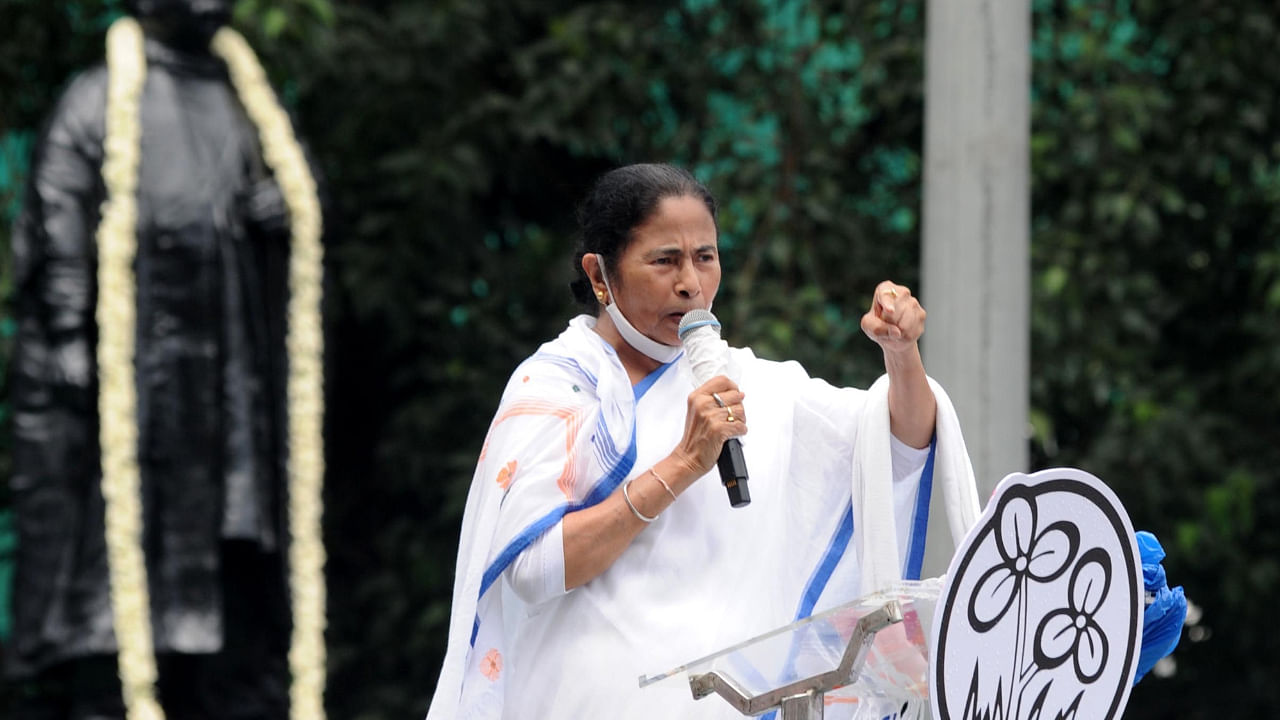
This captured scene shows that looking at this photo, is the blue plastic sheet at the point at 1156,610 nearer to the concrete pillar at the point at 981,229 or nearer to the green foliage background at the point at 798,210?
the concrete pillar at the point at 981,229

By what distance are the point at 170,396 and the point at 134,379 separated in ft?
0.39

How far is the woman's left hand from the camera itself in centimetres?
260

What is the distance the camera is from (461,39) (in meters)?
7.10

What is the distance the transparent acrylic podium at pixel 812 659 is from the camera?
2.34m

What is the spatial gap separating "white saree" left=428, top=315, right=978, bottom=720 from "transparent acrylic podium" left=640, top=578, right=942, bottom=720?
0.53 ft

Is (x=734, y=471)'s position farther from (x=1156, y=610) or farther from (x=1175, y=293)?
(x=1175, y=293)

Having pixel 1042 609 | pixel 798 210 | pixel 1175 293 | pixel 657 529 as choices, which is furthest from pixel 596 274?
pixel 1175 293

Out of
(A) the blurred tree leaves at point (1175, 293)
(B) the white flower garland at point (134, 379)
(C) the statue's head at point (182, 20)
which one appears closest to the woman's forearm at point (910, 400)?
(B) the white flower garland at point (134, 379)

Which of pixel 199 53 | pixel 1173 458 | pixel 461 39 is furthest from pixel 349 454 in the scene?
pixel 1173 458

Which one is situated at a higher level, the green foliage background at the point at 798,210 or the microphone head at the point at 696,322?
the green foliage background at the point at 798,210

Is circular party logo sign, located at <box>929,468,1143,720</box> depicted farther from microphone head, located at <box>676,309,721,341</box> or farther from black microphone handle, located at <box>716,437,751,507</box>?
microphone head, located at <box>676,309,721,341</box>

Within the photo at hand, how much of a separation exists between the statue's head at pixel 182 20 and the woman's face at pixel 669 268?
9.26 feet

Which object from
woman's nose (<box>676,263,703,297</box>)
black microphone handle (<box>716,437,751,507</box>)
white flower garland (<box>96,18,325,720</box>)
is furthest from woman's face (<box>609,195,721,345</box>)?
white flower garland (<box>96,18,325,720</box>)

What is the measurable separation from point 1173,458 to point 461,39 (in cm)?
296
